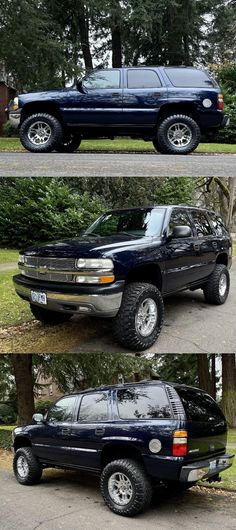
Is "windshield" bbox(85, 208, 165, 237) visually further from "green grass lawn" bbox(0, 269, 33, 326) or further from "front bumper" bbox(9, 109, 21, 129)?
"front bumper" bbox(9, 109, 21, 129)

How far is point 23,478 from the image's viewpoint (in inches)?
337

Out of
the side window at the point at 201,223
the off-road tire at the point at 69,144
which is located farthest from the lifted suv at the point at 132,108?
the side window at the point at 201,223

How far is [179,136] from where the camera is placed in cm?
1151

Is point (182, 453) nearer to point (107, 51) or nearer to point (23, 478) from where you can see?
point (23, 478)

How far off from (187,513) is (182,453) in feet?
3.60

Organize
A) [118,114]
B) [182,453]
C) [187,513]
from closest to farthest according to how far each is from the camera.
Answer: [182,453] → [187,513] → [118,114]

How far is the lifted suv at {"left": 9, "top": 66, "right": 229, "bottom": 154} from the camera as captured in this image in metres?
11.2

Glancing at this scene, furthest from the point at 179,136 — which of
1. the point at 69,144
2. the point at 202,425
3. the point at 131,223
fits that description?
the point at 202,425

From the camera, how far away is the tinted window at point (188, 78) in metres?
11.4

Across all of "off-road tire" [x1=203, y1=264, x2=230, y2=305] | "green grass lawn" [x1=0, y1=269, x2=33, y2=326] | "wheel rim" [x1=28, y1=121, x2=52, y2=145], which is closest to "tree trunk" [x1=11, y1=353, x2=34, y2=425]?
"wheel rim" [x1=28, y1=121, x2=52, y2=145]

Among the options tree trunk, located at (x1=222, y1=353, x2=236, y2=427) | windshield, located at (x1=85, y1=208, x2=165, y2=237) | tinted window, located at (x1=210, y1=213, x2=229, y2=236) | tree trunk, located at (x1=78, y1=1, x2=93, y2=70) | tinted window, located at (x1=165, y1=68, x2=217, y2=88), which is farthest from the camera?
tree trunk, located at (x1=78, y1=1, x2=93, y2=70)

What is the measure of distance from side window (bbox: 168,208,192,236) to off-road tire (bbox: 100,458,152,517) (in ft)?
9.44

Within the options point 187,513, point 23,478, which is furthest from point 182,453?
point 23,478

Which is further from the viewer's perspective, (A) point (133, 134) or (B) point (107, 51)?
(B) point (107, 51)
